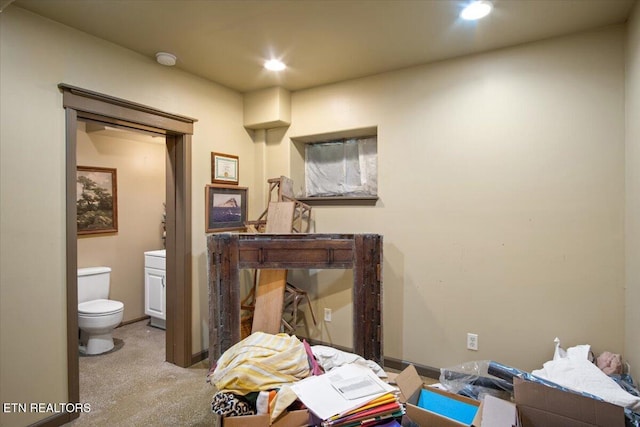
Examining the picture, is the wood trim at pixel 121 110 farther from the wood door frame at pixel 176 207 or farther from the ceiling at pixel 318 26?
the ceiling at pixel 318 26

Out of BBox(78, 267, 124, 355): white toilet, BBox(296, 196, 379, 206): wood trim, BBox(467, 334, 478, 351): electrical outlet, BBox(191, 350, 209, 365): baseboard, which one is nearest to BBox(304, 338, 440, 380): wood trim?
BBox(467, 334, 478, 351): electrical outlet

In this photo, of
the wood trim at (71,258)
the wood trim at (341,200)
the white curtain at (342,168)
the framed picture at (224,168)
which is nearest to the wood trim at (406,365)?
the wood trim at (341,200)

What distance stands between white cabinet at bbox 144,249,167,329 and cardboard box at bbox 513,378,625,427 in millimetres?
3287

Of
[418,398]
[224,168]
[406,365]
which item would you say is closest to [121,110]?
[224,168]

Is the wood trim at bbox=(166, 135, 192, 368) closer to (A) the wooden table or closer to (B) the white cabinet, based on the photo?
(A) the wooden table

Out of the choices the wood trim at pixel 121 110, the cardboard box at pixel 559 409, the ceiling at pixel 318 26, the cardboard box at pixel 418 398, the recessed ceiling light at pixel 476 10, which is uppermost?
the ceiling at pixel 318 26

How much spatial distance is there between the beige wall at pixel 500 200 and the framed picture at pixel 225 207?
1.01 metres

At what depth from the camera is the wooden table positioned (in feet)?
8.02

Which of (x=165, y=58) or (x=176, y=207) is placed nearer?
(x=165, y=58)

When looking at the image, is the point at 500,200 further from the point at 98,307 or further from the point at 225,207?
the point at 98,307

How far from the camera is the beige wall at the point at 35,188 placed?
1878 millimetres

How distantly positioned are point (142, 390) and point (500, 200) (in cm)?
287

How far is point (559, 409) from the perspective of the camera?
1.55 meters

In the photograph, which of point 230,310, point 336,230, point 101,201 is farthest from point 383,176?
point 101,201
